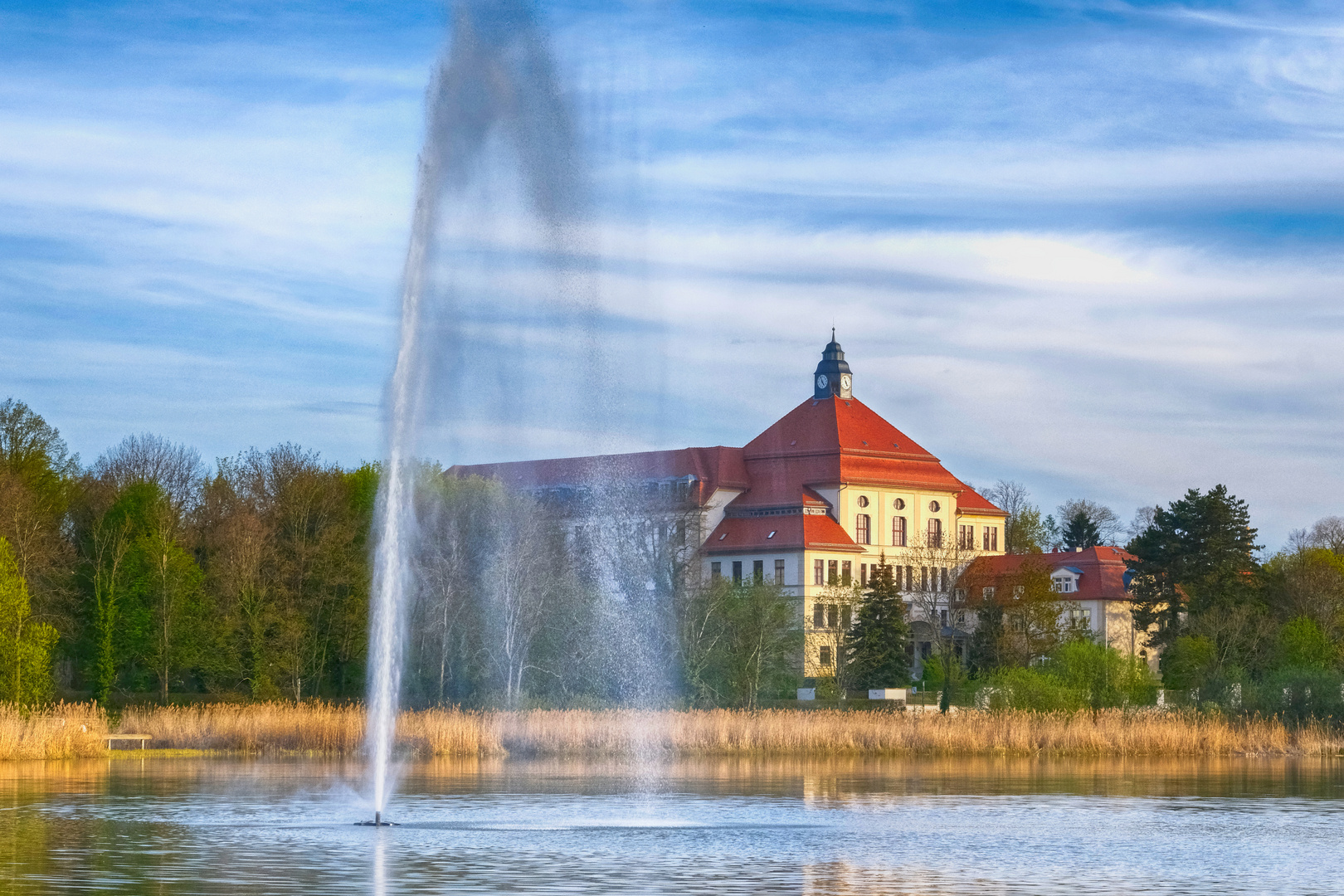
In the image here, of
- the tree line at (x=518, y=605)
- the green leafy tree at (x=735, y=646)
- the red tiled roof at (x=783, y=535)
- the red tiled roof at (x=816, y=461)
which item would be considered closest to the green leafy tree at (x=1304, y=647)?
the tree line at (x=518, y=605)

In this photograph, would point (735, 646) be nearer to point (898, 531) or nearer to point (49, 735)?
point (49, 735)

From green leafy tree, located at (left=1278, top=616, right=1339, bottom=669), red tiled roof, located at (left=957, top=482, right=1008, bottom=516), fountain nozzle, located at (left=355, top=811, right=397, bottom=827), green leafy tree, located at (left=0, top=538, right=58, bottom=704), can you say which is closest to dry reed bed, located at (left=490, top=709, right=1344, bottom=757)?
green leafy tree, located at (left=1278, top=616, right=1339, bottom=669)

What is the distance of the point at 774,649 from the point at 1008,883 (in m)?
39.4

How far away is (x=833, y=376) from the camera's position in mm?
125000

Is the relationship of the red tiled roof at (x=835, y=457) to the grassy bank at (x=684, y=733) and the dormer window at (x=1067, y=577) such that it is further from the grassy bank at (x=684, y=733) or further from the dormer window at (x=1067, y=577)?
the grassy bank at (x=684, y=733)

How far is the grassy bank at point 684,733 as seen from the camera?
4247 cm

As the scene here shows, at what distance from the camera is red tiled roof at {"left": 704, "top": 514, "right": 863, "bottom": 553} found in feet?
361

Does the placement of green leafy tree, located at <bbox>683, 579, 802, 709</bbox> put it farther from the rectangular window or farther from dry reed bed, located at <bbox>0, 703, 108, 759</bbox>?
the rectangular window

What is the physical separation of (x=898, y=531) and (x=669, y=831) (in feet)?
312

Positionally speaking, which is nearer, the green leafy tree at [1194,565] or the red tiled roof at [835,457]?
the green leafy tree at [1194,565]

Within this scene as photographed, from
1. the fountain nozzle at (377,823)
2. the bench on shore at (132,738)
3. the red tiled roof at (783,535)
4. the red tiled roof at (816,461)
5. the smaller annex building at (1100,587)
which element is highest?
the red tiled roof at (816,461)

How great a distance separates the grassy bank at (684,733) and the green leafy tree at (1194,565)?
29815 mm

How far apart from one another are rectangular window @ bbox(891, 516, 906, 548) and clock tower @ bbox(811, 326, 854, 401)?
11245 millimetres

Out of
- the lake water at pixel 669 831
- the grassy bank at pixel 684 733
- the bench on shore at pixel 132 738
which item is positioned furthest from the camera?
the bench on shore at pixel 132 738
